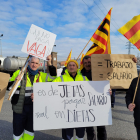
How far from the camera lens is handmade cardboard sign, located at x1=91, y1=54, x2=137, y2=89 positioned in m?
2.39

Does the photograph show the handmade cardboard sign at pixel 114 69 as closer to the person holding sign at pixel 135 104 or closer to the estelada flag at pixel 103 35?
the person holding sign at pixel 135 104

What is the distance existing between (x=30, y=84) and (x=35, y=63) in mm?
359

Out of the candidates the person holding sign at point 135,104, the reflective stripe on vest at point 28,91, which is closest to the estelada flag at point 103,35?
the person holding sign at point 135,104

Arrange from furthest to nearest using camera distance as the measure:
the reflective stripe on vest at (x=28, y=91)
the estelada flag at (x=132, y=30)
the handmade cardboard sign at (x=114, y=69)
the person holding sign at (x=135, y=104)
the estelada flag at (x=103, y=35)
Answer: the estelada flag at (x=103, y=35) < the handmade cardboard sign at (x=114, y=69) < the reflective stripe on vest at (x=28, y=91) < the estelada flag at (x=132, y=30) < the person holding sign at (x=135, y=104)

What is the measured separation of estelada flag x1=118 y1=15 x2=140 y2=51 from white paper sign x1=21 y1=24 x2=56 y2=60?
3.96ft

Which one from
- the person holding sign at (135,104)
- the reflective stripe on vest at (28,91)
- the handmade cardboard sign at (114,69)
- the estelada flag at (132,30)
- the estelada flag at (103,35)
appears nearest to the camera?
the person holding sign at (135,104)

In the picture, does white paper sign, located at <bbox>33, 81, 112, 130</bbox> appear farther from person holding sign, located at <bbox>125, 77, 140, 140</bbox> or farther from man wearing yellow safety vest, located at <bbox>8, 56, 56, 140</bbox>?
person holding sign, located at <bbox>125, 77, 140, 140</bbox>

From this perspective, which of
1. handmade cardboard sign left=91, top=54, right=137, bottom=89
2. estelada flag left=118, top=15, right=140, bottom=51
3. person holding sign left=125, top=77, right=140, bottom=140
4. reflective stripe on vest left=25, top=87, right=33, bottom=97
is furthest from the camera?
handmade cardboard sign left=91, top=54, right=137, bottom=89

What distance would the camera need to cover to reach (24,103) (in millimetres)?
2199

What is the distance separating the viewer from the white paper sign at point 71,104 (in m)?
2.08

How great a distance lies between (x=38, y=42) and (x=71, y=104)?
1192 millimetres

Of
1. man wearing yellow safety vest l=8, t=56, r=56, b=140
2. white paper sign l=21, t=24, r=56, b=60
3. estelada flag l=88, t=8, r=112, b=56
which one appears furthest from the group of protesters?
estelada flag l=88, t=8, r=112, b=56

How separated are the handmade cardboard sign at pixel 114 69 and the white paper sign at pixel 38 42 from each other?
2.70 ft

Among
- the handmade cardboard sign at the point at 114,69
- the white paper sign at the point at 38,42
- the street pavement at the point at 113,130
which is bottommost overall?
the street pavement at the point at 113,130
